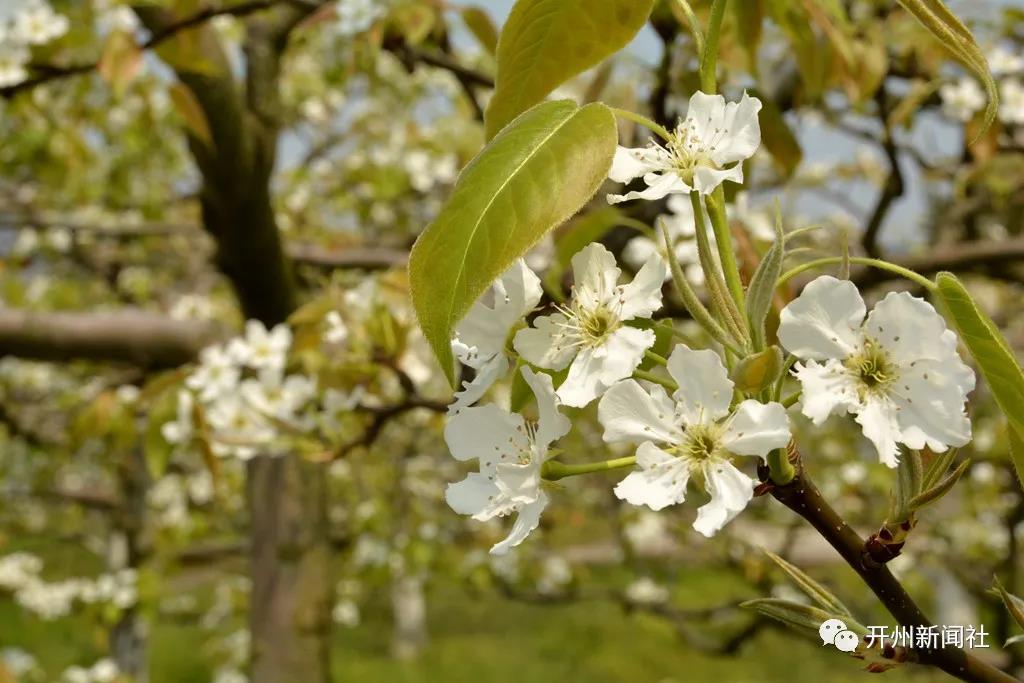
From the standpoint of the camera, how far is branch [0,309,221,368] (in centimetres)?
182

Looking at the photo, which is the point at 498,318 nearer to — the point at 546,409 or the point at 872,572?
the point at 546,409

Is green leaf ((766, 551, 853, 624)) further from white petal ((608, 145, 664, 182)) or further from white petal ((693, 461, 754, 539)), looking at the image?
white petal ((608, 145, 664, 182))

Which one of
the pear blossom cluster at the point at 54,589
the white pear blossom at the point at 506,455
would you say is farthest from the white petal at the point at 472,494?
the pear blossom cluster at the point at 54,589

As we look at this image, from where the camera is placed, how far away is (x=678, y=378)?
0.46 metres

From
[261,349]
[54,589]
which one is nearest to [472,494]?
[261,349]

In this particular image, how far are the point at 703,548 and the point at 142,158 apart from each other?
2.88 m

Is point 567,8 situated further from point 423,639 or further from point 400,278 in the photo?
point 423,639

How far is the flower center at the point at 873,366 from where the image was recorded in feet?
1.55

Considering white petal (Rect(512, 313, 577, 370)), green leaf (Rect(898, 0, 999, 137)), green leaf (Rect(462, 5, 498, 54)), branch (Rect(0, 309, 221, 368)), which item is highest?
green leaf (Rect(898, 0, 999, 137))

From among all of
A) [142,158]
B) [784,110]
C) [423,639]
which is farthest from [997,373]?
[423,639]

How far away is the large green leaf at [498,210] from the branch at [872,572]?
17 cm

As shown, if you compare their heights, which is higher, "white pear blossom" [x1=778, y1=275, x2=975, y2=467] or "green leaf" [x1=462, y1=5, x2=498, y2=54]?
"white pear blossom" [x1=778, y1=275, x2=975, y2=467]

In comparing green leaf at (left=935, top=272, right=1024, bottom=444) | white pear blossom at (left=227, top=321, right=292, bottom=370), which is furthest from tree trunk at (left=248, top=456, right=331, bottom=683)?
green leaf at (left=935, top=272, right=1024, bottom=444)

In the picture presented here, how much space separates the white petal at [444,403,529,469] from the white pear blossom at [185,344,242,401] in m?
0.94
